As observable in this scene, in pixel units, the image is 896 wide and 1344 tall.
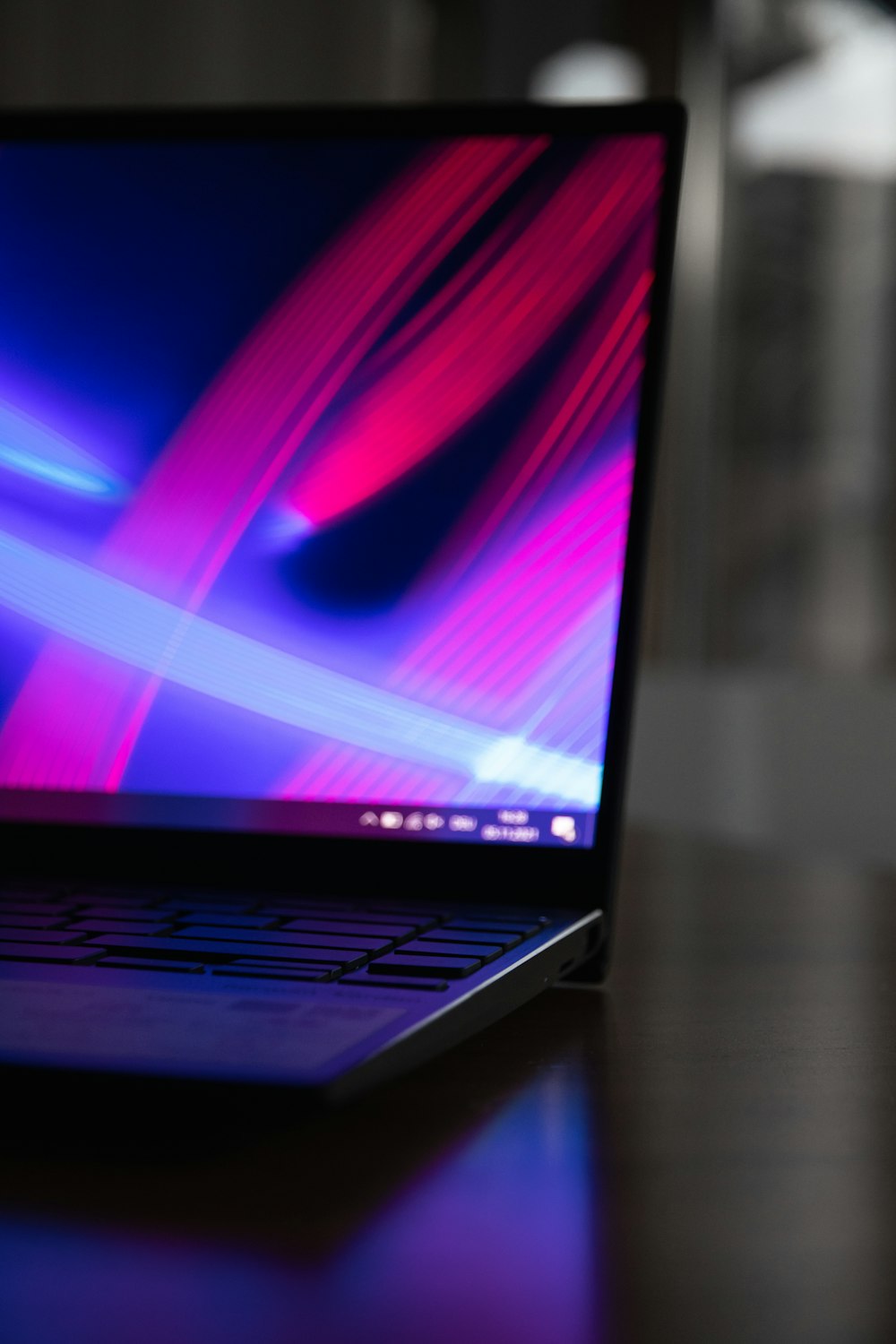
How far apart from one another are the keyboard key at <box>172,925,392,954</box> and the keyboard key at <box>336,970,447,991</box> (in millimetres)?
33

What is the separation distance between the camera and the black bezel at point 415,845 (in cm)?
58

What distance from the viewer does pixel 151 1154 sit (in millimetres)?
354

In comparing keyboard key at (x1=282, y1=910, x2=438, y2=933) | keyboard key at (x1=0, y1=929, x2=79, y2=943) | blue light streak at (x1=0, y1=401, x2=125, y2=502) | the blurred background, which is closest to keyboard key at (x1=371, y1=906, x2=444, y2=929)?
keyboard key at (x1=282, y1=910, x2=438, y2=933)

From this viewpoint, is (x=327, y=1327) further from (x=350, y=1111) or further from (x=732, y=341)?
(x=732, y=341)

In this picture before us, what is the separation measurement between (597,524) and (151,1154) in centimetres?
33

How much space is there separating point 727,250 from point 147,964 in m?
2.76

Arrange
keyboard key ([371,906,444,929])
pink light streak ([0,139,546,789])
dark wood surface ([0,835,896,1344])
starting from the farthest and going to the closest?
pink light streak ([0,139,546,789]) < keyboard key ([371,906,444,929]) < dark wood surface ([0,835,896,1344])

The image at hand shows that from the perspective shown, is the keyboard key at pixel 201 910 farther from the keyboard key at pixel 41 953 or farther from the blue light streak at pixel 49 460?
the blue light streak at pixel 49 460

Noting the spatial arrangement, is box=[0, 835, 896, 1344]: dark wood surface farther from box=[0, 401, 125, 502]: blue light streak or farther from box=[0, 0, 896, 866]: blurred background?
box=[0, 0, 896, 866]: blurred background

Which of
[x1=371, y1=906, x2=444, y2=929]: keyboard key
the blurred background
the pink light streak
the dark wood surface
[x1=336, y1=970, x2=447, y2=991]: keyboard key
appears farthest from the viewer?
the blurred background

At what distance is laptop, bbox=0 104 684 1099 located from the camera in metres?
A: 0.59

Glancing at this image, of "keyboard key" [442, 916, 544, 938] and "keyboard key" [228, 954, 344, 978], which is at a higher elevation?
"keyboard key" [442, 916, 544, 938]

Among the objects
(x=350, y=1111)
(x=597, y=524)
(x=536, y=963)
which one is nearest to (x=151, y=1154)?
(x=350, y=1111)

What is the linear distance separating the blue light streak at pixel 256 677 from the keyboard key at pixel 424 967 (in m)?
0.15
